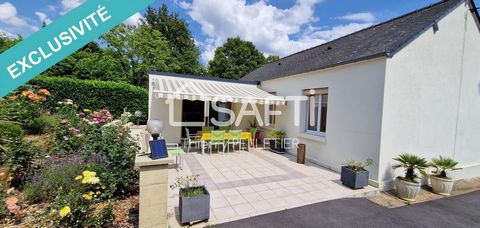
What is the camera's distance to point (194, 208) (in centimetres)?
511

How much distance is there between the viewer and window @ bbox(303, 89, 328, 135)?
11.2 metres

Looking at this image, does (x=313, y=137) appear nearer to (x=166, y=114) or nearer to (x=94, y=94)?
(x=166, y=114)

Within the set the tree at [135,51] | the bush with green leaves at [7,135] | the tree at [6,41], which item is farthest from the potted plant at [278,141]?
the tree at [6,41]

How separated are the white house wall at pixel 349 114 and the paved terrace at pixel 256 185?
1136 millimetres

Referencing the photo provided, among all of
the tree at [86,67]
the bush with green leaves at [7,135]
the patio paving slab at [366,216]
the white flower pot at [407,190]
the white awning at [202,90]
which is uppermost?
the tree at [86,67]

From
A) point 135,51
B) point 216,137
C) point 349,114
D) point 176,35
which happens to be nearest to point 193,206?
point 216,137

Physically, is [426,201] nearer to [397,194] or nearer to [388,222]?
[397,194]

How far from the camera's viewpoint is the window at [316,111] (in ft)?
36.9

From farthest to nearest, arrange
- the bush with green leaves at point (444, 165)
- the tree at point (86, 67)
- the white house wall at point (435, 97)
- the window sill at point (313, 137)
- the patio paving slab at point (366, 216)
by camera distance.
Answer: the tree at point (86, 67) < the window sill at point (313, 137) < the bush with green leaves at point (444, 165) < the white house wall at point (435, 97) < the patio paving slab at point (366, 216)

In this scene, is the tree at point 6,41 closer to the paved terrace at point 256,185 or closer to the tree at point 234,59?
the tree at point 234,59

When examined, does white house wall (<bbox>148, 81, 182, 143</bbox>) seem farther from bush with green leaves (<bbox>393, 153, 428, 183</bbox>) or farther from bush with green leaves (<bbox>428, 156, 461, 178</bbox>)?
bush with green leaves (<bbox>428, 156, 461, 178</bbox>)

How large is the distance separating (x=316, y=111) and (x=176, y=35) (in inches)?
1541

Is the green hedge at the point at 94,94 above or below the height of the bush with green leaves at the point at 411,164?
above

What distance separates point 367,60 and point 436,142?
18.6 feet
